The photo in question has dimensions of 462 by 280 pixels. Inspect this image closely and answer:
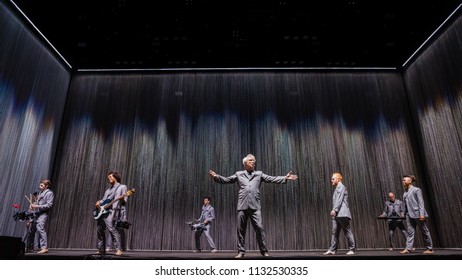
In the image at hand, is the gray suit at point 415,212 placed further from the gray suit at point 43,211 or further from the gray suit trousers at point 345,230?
the gray suit at point 43,211

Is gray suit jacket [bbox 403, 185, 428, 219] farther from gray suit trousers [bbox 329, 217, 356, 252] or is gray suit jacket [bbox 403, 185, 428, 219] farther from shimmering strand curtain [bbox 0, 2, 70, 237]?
shimmering strand curtain [bbox 0, 2, 70, 237]

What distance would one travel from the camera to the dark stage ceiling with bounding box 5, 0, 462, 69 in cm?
838

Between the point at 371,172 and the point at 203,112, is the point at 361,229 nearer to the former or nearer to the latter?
the point at 371,172

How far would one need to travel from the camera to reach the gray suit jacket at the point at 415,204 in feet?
19.6

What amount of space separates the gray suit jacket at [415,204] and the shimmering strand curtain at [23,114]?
9.36 m

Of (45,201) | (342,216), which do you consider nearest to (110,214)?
(45,201)

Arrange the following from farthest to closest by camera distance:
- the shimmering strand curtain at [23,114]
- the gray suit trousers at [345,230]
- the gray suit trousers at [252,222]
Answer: the shimmering strand curtain at [23,114] < the gray suit trousers at [345,230] < the gray suit trousers at [252,222]

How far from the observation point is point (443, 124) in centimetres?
888

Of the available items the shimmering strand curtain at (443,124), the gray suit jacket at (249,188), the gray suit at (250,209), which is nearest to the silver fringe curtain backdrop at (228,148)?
the shimmering strand curtain at (443,124)

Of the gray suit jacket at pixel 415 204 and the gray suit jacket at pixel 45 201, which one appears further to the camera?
the gray suit jacket at pixel 45 201

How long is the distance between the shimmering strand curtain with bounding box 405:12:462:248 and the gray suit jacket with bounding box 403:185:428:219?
3.25 m

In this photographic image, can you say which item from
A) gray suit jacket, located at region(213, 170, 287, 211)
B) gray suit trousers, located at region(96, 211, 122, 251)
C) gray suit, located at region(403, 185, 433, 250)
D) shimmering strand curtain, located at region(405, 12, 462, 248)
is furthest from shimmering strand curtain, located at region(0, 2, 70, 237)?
shimmering strand curtain, located at region(405, 12, 462, 248)

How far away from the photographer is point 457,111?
27.3ft
